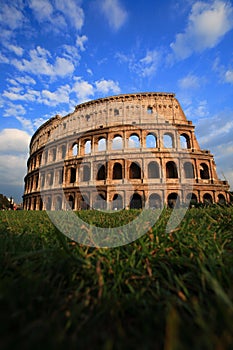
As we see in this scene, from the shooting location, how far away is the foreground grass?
2.18ft

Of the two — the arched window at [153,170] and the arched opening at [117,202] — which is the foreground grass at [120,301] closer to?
the arched opening at [117,202]

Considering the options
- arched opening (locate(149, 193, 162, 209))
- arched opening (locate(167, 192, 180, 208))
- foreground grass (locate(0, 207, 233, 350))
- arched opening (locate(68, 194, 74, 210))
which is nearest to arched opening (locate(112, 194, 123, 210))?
arched opening (locate(149, 193, 162, 209))

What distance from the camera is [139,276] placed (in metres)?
1.41

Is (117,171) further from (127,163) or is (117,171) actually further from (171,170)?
(171,170)

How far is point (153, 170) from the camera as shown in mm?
23828

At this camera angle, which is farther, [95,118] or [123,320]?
[95,118]

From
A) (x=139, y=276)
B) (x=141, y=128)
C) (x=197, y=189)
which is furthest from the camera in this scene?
(x=141, y=128)

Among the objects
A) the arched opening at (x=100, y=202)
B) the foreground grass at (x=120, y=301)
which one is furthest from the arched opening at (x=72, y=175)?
the foreground grass at (x=120, y=301)

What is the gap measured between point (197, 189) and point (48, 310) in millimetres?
22531

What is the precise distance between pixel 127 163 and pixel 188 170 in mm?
7694

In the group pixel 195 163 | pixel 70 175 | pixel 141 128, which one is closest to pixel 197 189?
pixel 195 163

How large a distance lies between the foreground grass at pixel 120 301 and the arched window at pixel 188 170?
73.8 feet

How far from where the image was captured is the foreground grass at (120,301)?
665mm

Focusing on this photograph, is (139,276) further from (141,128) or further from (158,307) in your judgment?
(141,128)
